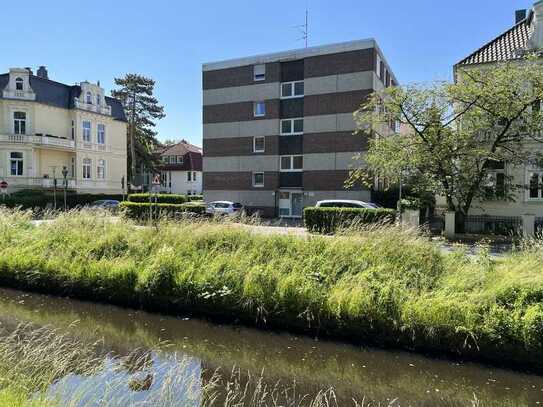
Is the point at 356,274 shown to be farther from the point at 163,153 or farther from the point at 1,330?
the point at 163,153

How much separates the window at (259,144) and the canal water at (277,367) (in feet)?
85.2

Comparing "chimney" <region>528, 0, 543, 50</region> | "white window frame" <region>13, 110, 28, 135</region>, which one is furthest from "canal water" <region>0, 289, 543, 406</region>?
"white window frame" <region>13, 110, 28, 135</region>

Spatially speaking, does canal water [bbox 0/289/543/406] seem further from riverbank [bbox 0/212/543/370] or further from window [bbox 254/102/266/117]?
window [bbox 254/102/266/117]

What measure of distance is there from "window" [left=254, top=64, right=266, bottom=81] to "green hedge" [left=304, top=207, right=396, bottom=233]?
16951 mm

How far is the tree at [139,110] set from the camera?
56.1 metres

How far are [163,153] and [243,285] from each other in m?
58.0

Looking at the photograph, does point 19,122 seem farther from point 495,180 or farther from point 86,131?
point 495,180

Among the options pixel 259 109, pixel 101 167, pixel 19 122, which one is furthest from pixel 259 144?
pixel 19 122

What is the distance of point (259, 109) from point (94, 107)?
22.2 m

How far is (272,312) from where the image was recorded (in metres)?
7.62

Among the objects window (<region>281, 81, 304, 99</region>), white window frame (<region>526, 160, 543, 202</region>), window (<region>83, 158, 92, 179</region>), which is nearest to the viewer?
white window frame (<region>526, 160, 543, 202</region>)

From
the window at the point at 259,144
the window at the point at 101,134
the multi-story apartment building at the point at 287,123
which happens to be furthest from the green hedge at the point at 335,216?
the window at the point at 101,134

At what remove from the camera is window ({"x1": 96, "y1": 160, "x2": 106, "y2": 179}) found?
151ft

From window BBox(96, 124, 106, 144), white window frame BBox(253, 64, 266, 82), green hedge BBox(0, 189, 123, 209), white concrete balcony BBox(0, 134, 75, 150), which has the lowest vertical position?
green hedge BBox(0, 189, 123, 209)
